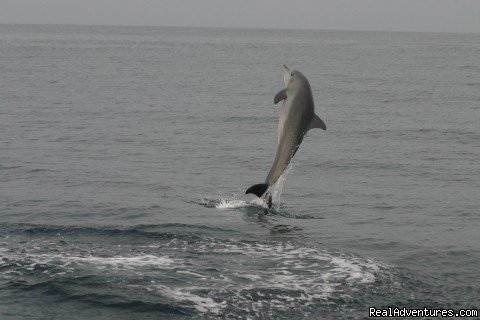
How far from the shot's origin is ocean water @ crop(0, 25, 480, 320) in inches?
660

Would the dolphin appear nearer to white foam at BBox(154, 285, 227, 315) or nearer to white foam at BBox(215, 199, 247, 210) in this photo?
white foam at BBox(154, 285, 227, 315)

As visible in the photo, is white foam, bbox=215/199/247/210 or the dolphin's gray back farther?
white foam, bbox=215/199/247/210

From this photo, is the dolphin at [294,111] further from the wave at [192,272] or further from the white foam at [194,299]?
the white foam at [194,299]

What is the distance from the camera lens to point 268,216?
24.8m

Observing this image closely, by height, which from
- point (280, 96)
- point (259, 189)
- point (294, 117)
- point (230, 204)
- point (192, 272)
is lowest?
point (230, 204)

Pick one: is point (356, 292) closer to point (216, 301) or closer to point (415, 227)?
point (216, 301)

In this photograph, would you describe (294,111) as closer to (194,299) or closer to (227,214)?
(194,299)

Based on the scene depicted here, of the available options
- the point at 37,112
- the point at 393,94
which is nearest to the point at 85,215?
the point at 37,112

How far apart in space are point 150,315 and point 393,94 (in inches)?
2310

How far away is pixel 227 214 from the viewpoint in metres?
24.9

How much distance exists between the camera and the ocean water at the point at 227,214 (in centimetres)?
1677

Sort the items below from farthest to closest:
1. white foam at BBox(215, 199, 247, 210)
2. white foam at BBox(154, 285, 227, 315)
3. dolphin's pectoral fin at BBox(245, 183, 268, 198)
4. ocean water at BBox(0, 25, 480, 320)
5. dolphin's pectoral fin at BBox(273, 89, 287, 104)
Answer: white foam at BBox(215, 199, 247, 210) → dolphin's pectoral fin at BBox(245, 183, 268, 198) → ocean water at BBox(0, 25, 480, 320) → white foam at BBox(154, 285, 227, 315) → dolphin's pectoral fin at BBox(273, 89, 287, 104)

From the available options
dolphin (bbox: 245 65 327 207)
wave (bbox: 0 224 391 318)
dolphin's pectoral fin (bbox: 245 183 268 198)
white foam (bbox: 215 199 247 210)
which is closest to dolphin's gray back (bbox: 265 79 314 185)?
dolphin (bbox: 245 65 327 207)

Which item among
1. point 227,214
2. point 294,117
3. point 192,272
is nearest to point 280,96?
point 294,117
